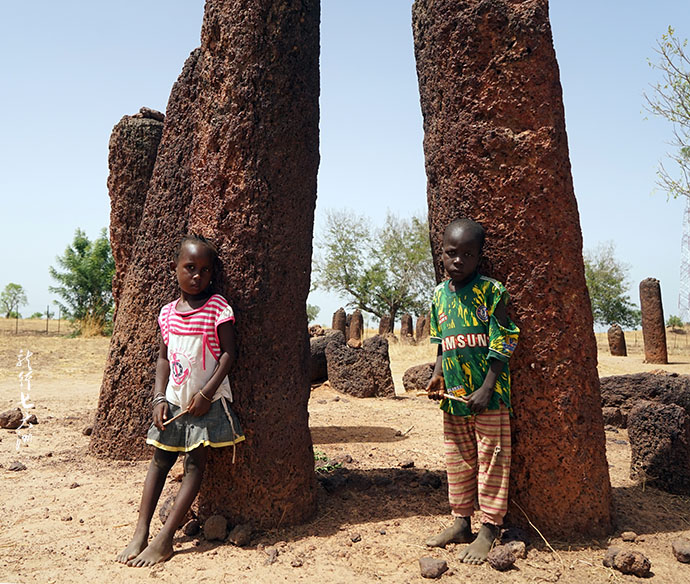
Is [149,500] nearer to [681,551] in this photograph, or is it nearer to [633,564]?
[633,564]

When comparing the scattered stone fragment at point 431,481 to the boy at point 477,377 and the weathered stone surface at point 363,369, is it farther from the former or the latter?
the weathered stone surface at point 363,369

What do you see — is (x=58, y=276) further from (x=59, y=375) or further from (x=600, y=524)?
(x=600, y=524)

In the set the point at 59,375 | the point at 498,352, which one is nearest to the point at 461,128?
the point at 498,352

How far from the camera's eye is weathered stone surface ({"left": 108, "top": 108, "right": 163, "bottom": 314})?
6.77 metres

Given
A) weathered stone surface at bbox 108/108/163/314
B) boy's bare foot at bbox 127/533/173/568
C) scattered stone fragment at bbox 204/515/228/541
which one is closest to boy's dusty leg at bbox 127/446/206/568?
boy's bare foot at bbox 127/533/173/568

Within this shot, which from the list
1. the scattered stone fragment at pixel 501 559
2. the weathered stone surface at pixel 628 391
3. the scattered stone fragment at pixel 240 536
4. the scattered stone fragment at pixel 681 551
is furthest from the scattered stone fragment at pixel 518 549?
the weathered stone surface at pixel 628 391

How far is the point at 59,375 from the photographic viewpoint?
41.5ft

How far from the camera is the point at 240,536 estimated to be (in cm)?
338

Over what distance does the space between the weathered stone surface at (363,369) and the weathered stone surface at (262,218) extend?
20.3 feet

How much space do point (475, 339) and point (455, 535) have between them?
1133mm

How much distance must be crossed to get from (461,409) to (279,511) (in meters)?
1.29

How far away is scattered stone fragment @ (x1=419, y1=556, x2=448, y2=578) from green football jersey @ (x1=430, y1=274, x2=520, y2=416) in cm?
77

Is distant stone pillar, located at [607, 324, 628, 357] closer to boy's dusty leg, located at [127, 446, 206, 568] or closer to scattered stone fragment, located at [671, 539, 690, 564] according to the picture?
scattered stone fragment, located at [671, 539, 690, 564]

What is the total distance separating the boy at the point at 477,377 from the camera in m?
3.20
